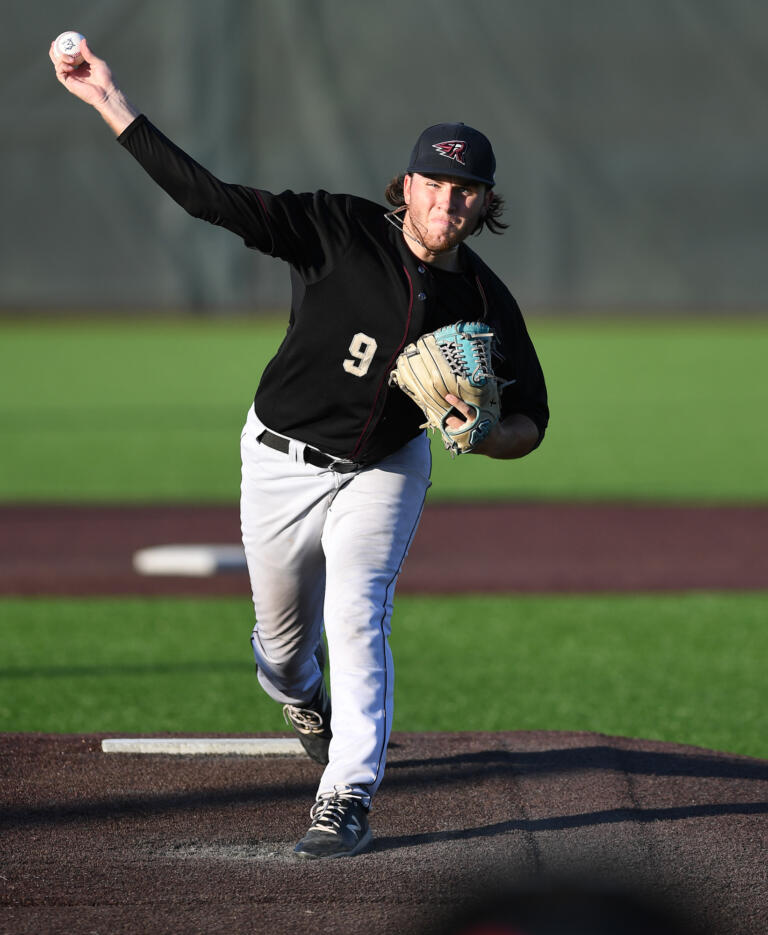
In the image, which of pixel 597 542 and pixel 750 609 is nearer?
pixel 750 609

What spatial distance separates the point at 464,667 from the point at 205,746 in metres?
2.12

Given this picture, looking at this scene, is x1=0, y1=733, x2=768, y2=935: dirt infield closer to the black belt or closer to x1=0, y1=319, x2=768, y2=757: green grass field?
x1=0, y1=319, x2=768, y2=757: green grass field

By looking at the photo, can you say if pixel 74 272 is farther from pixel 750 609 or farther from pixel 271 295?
pixel 750 609

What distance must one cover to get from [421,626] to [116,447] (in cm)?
754

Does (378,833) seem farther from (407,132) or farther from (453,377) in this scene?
(407,132)

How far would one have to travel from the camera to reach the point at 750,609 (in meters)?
7.87

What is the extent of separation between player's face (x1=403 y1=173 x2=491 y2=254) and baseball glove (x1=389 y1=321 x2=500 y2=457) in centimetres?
25

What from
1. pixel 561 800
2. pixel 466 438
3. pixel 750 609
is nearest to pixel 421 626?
pixel 750 609

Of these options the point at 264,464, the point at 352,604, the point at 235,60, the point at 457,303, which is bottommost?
the point at 352,604

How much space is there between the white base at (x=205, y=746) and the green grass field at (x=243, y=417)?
6.60 meters

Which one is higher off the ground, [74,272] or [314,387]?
[314,387]

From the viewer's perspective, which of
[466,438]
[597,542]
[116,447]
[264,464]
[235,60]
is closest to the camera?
[466,438]

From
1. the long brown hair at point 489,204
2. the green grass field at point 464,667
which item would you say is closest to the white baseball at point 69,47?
the long brown hair at point 489,204

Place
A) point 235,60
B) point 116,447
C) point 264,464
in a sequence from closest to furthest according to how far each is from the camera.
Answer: point 264,464, point 116,447, point 235,60
